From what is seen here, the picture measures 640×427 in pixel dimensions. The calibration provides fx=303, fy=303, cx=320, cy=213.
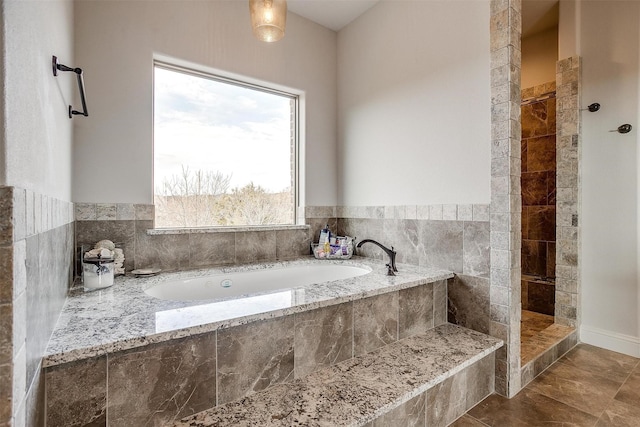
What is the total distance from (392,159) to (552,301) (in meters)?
2.21

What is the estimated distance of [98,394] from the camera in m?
0.97

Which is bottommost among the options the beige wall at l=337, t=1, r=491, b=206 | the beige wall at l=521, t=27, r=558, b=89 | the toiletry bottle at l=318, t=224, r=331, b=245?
the toiletry bottle at l=318, t=224, r=331, b=245

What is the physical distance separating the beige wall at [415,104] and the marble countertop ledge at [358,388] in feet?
3.14

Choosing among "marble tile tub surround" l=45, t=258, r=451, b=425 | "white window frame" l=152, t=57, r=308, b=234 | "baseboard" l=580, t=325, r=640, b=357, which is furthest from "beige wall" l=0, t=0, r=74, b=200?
"baseboard" l=580, t=325, r=640, b=357

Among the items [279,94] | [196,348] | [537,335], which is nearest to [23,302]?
[196,348]

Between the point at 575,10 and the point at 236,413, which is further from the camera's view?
the point at 575,10

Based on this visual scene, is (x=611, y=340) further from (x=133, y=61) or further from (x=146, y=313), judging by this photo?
(x=133, y=61)

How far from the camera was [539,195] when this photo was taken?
329 centimetres

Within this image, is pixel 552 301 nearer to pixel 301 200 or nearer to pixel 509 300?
pixel 509 300

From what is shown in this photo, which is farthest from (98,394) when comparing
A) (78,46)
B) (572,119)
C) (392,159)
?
(572,119)

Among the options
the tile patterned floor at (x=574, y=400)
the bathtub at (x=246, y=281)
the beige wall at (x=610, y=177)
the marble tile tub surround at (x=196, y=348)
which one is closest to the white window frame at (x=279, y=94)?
the bathtub at (x=246, y=281)

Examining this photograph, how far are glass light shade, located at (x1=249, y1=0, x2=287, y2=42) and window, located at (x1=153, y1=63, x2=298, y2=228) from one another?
42.9 inches

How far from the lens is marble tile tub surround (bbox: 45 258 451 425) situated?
97 cm

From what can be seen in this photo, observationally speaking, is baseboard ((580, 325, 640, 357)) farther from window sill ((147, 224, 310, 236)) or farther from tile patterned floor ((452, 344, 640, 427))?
window sill ((147, 224, 310, 236))
